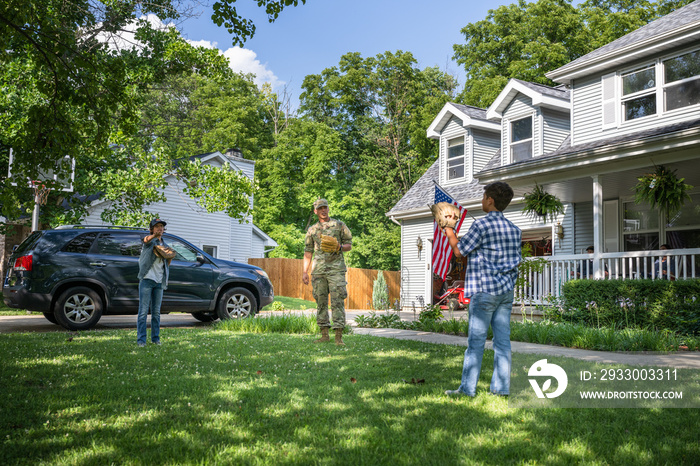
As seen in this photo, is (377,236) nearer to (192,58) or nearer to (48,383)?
(192,58)

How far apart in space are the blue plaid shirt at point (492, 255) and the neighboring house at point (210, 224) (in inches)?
Result: 701

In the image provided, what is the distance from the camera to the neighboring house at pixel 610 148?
35.3 feet

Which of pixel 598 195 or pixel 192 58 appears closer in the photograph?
pixel 598 195

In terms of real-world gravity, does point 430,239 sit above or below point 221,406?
above

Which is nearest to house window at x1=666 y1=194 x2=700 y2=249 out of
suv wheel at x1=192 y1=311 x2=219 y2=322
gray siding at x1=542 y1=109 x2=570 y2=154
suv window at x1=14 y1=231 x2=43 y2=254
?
gray siding at x1=542 y1=109 x2=570 y2=154

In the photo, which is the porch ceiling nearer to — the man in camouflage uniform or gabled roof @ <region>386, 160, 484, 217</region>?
gabled roof @ <region>386, 160, 484, 217</region>

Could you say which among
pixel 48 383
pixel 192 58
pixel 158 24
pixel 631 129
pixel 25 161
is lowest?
pixel 48 383

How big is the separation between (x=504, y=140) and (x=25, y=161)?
13212mm

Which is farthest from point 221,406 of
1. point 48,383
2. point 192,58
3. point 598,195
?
point 192,58

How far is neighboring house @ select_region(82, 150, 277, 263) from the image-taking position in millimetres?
22781

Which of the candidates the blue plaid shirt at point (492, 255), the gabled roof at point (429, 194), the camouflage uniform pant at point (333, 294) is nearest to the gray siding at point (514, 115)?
the gabled roof at point (429, 194)

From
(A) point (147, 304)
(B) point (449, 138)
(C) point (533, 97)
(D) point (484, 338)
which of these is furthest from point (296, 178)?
(D) point (484, 338)

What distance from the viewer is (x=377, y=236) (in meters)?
29.7

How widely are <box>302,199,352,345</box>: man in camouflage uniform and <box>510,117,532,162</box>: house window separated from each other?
396 inches
